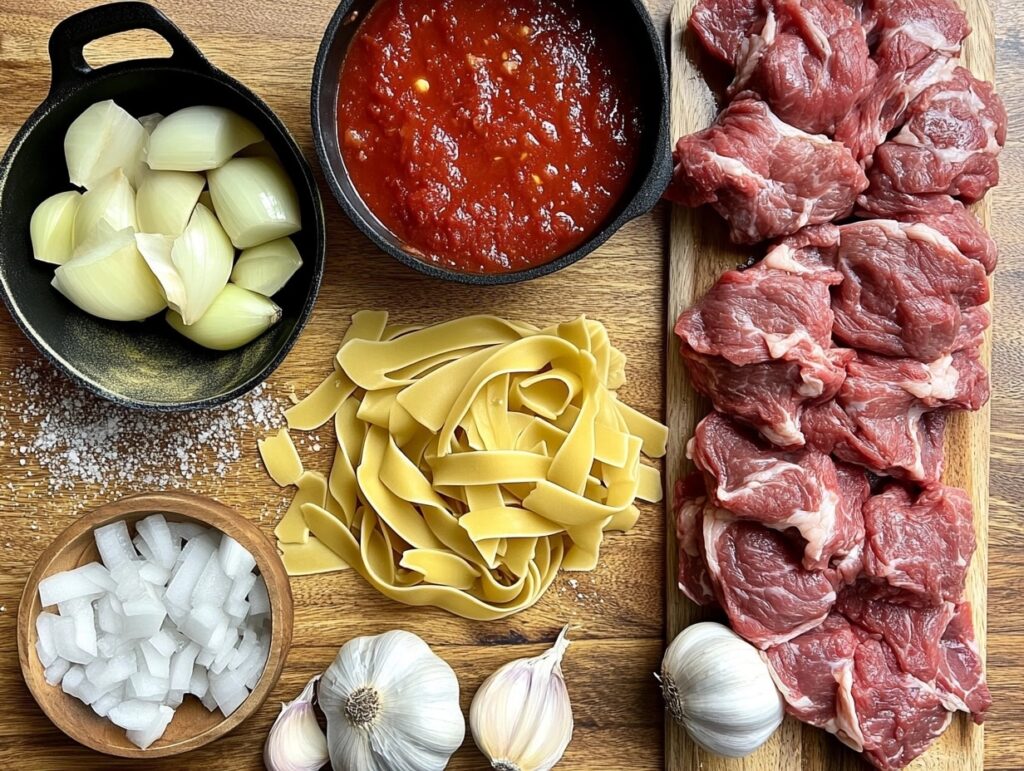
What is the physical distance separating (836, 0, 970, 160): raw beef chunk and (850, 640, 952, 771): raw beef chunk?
6.12ft

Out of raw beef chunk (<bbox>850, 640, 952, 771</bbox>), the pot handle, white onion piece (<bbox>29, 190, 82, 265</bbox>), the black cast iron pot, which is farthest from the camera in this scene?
raw beef chunk (<bbox>850, 640, 952, 771</bbox>)

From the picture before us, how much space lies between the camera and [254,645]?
3.06 meters

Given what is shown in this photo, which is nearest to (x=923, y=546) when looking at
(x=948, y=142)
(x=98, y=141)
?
(x=948, y=142)

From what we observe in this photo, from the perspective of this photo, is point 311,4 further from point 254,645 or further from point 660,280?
point 254,645

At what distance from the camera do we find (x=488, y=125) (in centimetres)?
283

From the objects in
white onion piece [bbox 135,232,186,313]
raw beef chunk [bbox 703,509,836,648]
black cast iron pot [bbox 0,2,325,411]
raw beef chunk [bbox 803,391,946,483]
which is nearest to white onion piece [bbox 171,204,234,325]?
white onion piece [bbox 135,232,186,313]

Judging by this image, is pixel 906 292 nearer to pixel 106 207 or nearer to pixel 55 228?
pixel 106 207

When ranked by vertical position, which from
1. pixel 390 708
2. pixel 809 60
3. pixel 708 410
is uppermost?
pixel 809 60

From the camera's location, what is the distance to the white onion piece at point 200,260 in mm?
2834

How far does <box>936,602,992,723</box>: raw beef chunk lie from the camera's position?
3.14m

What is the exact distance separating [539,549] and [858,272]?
5.03 ft

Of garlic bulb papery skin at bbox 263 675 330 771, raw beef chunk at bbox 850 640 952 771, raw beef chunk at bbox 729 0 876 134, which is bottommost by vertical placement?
garlic bulb papery skin at bbox 263 675 330 771

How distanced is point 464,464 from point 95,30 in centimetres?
180

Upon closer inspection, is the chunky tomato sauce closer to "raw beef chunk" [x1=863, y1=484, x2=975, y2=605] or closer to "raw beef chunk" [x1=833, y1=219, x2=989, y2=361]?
"raw beef chunk" [x1=833, y1=219, x2=989, y2=361]
